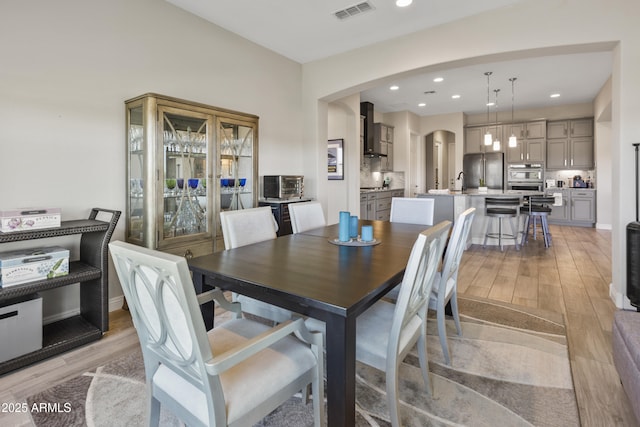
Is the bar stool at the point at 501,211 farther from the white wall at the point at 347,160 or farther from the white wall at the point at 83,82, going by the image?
the white wall at the point at 83,82

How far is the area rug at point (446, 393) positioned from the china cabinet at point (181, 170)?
3.66ft

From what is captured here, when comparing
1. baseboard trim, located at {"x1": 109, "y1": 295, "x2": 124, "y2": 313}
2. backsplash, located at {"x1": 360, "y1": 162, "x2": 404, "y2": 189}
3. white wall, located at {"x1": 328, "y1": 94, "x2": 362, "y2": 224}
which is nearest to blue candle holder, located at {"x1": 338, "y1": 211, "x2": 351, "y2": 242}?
baseboard trim, located at {"x1": 109, "y1": 295, "x2": 124, "y2": 313}

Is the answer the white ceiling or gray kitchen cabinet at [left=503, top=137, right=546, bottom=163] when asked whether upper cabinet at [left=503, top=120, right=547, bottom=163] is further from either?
the white ceiling

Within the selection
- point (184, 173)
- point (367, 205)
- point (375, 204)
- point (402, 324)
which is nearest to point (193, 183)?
point (184, 173)

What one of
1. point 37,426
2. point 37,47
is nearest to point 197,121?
point 37,47

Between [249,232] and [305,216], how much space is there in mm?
701

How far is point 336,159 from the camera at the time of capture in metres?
5.98

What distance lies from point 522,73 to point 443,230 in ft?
17.5

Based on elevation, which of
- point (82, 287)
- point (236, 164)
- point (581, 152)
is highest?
point (581, 152)

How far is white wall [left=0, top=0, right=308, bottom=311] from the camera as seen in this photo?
2309mm

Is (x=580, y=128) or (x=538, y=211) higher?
(x=580, y=128)

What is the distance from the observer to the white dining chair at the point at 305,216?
282cm

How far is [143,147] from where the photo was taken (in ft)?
9.12

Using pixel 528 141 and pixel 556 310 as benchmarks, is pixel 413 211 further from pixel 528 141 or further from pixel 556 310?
pixel 528 141
